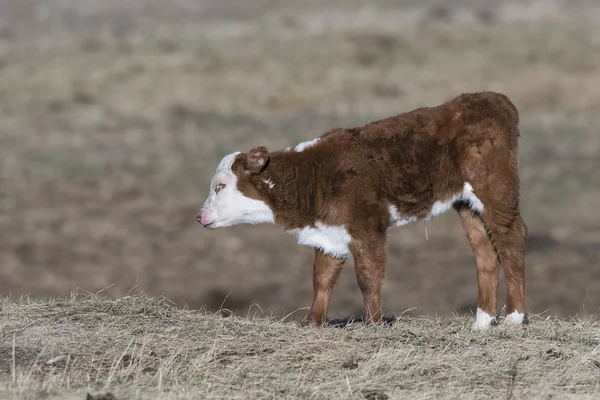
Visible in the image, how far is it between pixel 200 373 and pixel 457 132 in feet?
12.0

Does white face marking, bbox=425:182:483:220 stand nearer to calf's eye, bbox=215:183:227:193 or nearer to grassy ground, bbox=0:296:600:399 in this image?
grassy ground, bbox=0:296:600:399

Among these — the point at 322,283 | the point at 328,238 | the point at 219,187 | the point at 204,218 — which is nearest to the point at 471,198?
the point at 328,238

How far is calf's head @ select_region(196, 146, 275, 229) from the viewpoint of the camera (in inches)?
438

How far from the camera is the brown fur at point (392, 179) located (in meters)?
10.8

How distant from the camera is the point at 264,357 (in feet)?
31.0

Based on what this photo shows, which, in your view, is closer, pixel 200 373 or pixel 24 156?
pixel 200 373

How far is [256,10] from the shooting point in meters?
58.2

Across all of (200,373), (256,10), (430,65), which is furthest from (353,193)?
(256,10)

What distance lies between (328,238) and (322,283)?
0.61 m

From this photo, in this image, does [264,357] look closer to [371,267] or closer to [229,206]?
[371,267]

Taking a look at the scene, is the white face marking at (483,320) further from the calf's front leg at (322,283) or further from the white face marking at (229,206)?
the white face marking at (229,206)

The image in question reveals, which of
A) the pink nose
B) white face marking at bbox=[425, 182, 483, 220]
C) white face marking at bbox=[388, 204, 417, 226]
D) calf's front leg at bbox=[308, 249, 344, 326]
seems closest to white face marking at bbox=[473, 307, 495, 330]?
white face marking at bbox=[425, 182, 483, 220]

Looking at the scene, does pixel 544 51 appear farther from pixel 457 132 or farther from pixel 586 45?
pixel 457 132

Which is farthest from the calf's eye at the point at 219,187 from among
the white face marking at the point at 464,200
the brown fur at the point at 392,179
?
the white face marking at the point at 464,200
